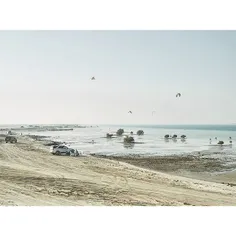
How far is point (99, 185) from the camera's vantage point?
6.68 meters

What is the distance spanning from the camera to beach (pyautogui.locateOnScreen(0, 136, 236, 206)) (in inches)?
245

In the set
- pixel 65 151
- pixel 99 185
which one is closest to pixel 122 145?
pixel 65 151

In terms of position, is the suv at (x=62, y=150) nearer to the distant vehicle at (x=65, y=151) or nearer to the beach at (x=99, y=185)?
the distant vehicle at (x=65, y=151)

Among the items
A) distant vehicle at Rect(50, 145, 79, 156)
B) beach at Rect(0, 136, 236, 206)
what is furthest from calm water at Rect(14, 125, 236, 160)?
beach at Rect(0, 136, 236, 206)

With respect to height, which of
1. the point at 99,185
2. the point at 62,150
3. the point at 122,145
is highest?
the point at 62,150

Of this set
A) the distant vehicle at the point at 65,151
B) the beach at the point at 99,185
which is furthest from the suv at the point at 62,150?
the beach at the point at 99,185

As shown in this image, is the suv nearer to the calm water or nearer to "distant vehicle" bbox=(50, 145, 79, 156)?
"distant vehicle" bbox=(50, 145, 79, 156)

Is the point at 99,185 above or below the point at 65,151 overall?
below

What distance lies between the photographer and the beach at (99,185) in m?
6.23

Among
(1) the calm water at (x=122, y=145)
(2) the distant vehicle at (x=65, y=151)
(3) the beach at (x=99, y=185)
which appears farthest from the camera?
(1) the calm water at (x=122, y=145)

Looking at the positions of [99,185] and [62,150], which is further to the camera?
[62,150]

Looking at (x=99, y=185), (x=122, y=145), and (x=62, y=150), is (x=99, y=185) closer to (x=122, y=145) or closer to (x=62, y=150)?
(x=62, y=150)
